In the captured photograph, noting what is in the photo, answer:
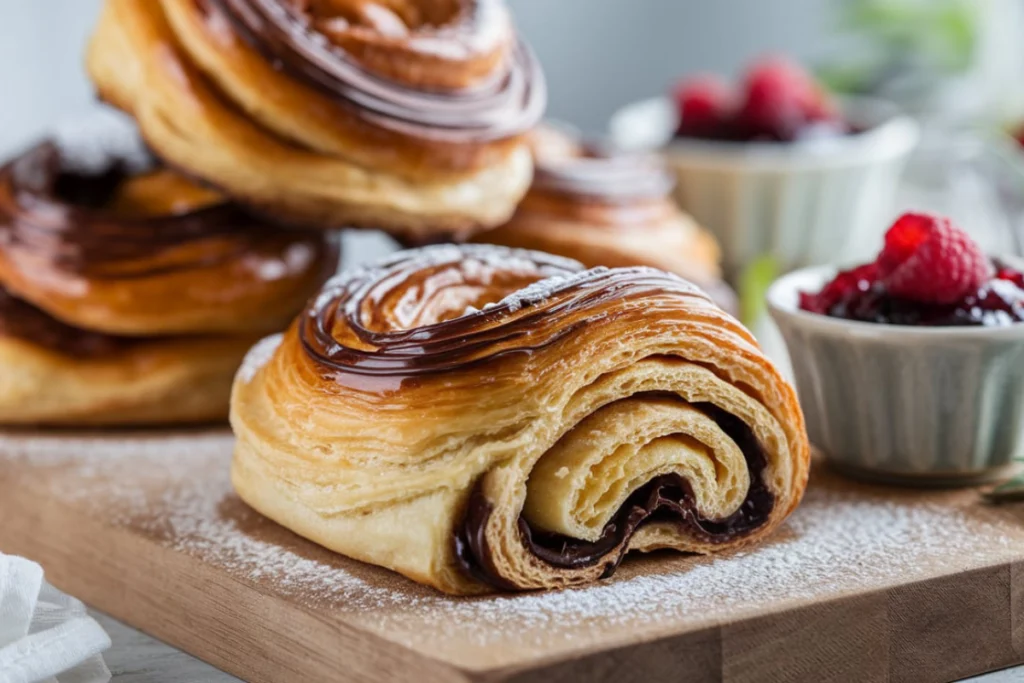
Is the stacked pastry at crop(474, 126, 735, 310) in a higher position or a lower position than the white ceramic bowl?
higher

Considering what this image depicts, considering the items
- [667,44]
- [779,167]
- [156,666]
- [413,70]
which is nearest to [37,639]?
[156,666]

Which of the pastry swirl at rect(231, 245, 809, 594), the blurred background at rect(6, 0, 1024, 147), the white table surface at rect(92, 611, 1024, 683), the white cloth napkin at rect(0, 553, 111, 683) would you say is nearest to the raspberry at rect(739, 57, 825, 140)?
the blurred background at rect(6, 0, 1024, 147)

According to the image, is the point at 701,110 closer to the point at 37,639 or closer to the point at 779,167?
the point at 779,167

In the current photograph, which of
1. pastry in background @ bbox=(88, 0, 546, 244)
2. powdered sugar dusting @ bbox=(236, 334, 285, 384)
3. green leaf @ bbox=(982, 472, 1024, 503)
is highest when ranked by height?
pastry in background @ bbox=(88, 0, 546, 244)

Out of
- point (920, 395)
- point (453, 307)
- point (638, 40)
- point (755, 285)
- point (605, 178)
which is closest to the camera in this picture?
point (453, 307)

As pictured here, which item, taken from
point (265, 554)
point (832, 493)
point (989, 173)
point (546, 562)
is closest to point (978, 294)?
point (832, 493)

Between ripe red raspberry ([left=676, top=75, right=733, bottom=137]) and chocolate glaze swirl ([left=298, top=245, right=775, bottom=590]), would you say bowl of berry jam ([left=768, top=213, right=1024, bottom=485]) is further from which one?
ripe red raspberry ([left=676, top=75, right=733, bottom=137])
